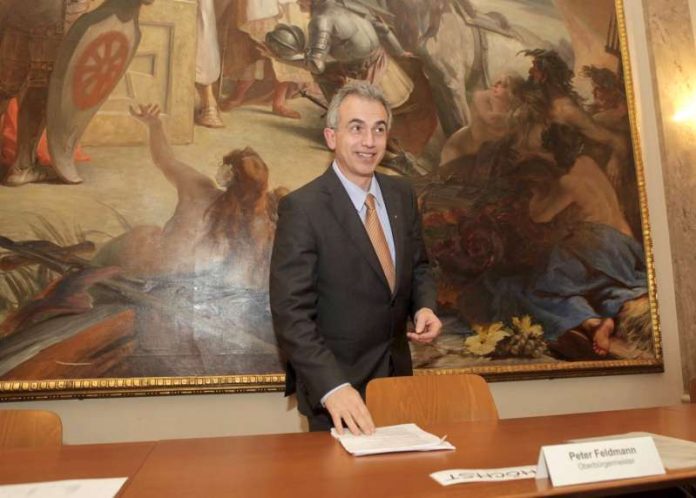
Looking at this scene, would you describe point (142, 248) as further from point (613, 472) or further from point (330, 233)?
point (613, 472)

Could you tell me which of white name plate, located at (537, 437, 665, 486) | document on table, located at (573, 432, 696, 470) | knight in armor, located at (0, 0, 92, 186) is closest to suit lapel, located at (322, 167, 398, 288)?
document on table, located at (573, 432, 696, 470)

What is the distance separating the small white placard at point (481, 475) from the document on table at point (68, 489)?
64 centimetres

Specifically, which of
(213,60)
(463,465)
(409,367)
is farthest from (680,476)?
(213,60)

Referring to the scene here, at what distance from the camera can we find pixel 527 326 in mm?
3346

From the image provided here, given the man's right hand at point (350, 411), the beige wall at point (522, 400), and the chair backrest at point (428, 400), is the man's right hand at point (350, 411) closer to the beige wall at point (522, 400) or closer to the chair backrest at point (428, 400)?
the chair backrest at point (428, 400)

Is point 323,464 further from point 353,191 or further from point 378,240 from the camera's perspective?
point 353,191

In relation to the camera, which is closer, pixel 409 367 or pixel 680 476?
pixel 680 476

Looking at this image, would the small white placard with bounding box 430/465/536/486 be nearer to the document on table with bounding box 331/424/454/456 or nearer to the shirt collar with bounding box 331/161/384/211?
the document on table with bounding box 331/424/454/456

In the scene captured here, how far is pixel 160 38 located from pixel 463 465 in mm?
2787

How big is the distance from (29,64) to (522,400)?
11.0 ft

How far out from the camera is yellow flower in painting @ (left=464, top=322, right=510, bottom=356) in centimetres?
322

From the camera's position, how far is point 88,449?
143cm

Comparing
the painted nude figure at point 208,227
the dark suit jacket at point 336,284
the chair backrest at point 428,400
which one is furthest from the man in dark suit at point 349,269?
the painted nude figure at point 208,227

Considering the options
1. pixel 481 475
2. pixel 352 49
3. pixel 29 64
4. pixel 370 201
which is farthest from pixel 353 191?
pixel 29 64
